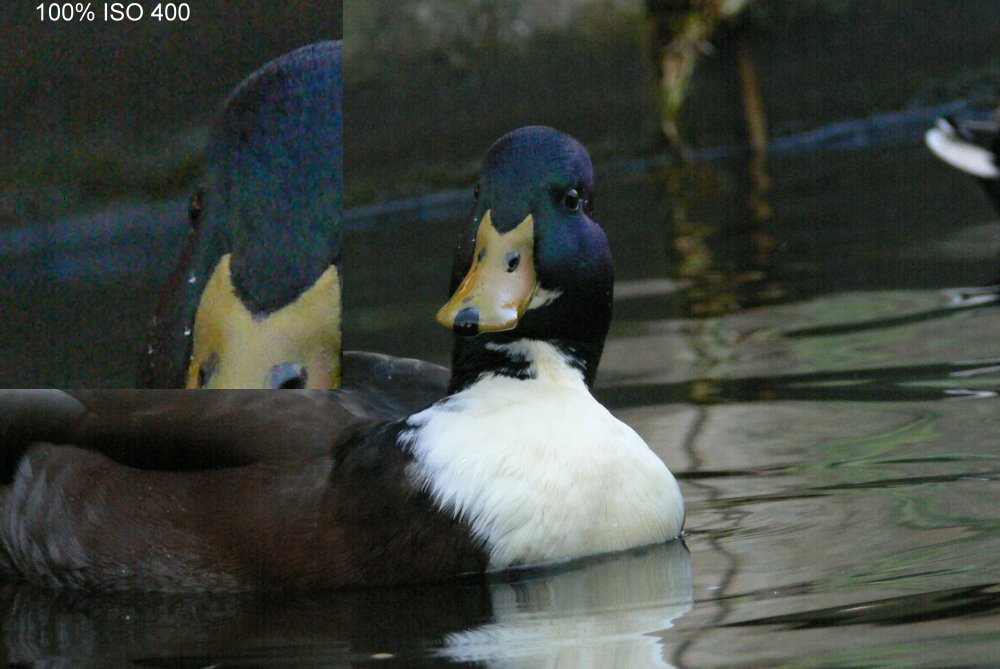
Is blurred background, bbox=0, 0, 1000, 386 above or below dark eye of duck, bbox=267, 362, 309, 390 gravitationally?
above

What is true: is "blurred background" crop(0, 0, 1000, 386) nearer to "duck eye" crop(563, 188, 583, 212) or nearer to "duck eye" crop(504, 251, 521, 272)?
"duck eye" crop(563, 188, 583, 212)

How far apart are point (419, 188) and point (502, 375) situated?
24.5ft

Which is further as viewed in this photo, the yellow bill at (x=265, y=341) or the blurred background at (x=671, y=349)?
the yellow bill at (x=265, y=341)

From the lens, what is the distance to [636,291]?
7770 millimetres

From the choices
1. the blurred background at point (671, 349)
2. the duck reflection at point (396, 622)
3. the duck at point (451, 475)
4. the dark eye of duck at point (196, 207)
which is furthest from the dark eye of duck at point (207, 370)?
the duck reflection at point (396, 622)

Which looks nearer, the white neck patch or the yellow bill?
the white neck patch

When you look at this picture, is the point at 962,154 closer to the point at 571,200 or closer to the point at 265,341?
the point at 265,341

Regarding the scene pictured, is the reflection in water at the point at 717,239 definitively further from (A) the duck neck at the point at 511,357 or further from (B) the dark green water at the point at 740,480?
(A) the duck neck at the point at 511,357

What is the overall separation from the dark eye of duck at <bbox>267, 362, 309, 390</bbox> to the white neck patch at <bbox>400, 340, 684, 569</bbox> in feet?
2.50

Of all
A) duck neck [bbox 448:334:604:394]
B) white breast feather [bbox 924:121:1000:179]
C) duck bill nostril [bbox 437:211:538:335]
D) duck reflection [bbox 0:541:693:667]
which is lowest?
duck reflection [bbox 0:541:693:667]

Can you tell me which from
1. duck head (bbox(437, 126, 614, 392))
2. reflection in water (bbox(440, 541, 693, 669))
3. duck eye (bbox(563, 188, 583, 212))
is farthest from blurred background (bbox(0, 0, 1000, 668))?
duck eye (bbox(563, 188, 583, 212))

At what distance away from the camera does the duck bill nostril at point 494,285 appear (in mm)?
3832

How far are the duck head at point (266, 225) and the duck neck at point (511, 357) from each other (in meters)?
0.78

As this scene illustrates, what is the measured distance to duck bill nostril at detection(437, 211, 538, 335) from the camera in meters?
3.83
